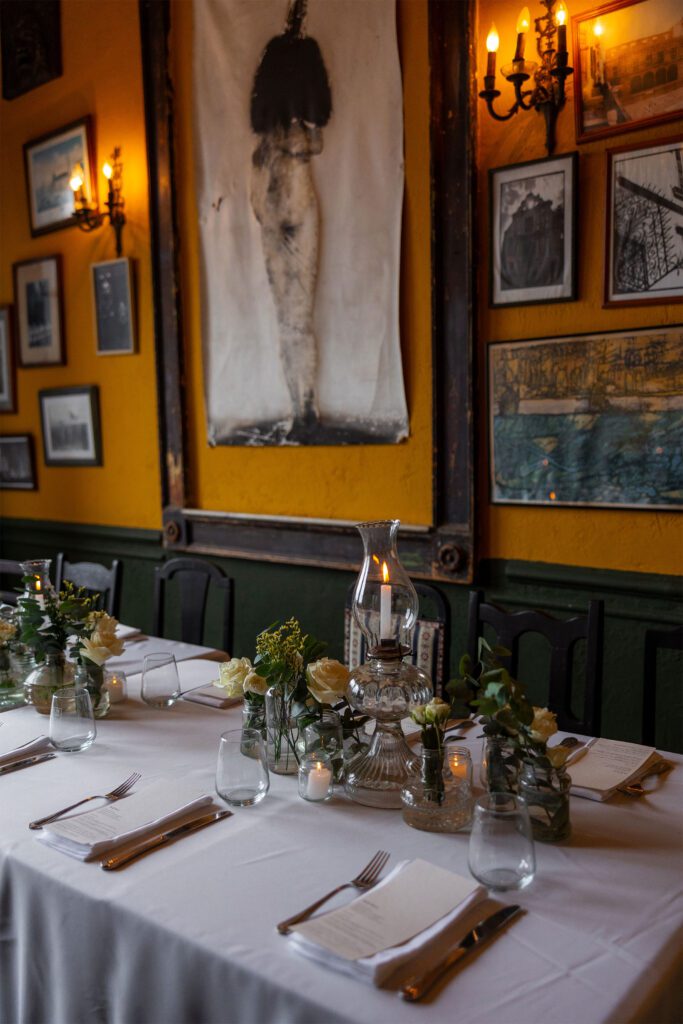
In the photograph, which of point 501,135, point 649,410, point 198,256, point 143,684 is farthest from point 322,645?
point 198,256

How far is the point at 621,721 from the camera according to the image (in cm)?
275

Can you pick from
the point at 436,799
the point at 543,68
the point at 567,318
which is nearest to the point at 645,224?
the point at 567,318

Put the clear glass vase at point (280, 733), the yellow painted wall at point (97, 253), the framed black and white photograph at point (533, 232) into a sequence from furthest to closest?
the yellow painted wall at point (97, 253), the framed black and white photograph at point (533, 232), the clear glass vase at point (280, 733)

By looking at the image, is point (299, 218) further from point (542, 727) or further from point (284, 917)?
point (284, 917)

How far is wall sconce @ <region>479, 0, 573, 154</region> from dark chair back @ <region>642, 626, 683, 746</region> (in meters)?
1.64

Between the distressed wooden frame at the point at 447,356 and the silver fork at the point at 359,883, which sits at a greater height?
the distressed wooden frame at the point at 447,356

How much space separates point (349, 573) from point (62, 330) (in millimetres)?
2313

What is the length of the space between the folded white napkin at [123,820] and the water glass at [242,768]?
40 mm

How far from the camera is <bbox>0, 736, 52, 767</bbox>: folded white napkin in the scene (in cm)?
168

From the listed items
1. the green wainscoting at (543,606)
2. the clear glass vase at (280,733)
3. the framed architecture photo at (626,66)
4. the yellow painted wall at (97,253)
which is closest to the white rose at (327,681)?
the clear glass vase at (280,733)

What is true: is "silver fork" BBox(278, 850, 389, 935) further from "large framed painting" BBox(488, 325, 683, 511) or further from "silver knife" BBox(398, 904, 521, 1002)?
"large framed painting" BBox(488, 325, 683, 511)

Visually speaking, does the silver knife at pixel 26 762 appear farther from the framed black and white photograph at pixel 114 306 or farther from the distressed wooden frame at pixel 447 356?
the framed black and white photograph at pixel 114 306

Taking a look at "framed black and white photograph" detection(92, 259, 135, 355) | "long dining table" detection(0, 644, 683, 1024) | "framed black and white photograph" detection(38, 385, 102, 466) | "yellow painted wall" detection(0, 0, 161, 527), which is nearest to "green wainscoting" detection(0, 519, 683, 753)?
"yellow painted wall" detection(0, 0, 161, 527)

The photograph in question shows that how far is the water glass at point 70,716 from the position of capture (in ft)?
5.44
